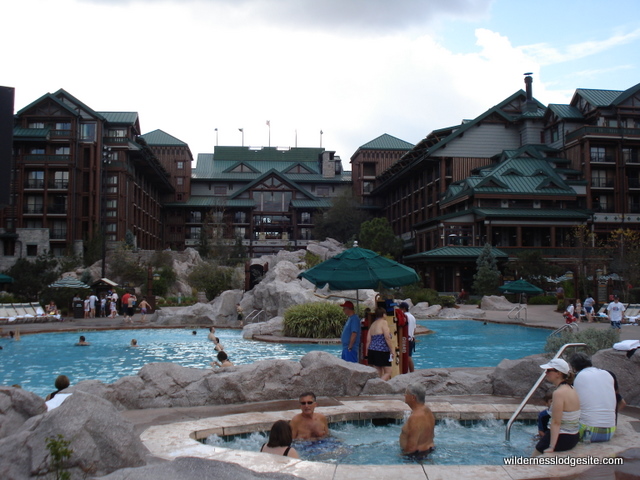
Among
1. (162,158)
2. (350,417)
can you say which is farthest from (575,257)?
(162,158)

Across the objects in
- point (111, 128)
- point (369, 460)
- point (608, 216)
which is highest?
point (111, 128)

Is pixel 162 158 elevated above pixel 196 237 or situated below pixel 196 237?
above

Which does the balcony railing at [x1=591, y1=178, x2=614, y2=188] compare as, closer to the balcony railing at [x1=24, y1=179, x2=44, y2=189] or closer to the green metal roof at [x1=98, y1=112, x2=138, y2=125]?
the green metal roof at [x1=98, y1=112, x2=138, y2=125]

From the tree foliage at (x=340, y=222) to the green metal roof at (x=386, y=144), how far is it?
523 inches

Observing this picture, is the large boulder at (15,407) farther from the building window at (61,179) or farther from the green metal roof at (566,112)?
the green metal roof at (566,112)

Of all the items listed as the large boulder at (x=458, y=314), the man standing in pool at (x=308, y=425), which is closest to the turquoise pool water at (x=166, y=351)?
the large boulder at (x=458, y=314)

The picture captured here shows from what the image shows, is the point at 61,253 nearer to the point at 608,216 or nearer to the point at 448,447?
the point at 608,216

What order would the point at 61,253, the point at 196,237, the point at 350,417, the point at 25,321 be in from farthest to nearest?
the point at 196,237
the point at 61,253
the point at 25,321
the point at 350,417

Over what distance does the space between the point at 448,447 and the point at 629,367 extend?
Result: 148 inches

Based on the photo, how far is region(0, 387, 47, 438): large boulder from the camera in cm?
611

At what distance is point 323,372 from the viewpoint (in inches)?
405

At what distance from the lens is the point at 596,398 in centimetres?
693

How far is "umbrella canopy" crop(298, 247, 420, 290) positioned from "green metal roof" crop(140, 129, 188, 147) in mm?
75803

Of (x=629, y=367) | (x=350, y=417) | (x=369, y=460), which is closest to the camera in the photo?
(x=369, y=460)
